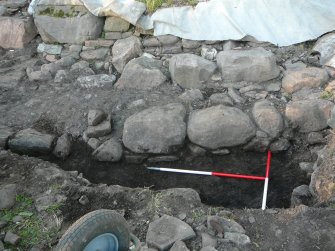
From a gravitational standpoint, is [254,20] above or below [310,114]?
above

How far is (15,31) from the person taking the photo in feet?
23.3

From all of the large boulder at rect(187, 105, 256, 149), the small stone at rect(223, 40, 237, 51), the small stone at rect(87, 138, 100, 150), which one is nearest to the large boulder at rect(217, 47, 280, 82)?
the small stone at rect(223, 40, 237, 51)

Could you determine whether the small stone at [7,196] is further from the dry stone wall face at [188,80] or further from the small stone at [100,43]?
the small stone at [100,43]

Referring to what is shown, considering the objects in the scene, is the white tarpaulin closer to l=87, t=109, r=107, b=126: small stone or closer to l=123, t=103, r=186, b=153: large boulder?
l=123, t=103, r=186, b=153: large boulder

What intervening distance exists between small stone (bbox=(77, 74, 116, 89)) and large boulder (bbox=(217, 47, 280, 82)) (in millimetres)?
1574

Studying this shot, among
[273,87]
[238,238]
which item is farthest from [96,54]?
[238,238]

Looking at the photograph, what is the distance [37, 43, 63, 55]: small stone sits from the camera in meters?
6.97

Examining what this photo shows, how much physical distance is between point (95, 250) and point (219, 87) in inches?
136

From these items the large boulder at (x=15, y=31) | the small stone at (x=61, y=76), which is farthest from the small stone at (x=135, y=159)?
the large boulder at (x=15, y=31)

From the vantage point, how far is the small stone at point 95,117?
18.8 ft

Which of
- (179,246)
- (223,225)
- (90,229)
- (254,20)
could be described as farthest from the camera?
(254,20)

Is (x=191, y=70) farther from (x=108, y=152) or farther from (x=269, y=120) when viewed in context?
(x=108, y=152)

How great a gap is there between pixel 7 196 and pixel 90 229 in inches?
69.1

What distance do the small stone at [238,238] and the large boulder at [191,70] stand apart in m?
2.69
